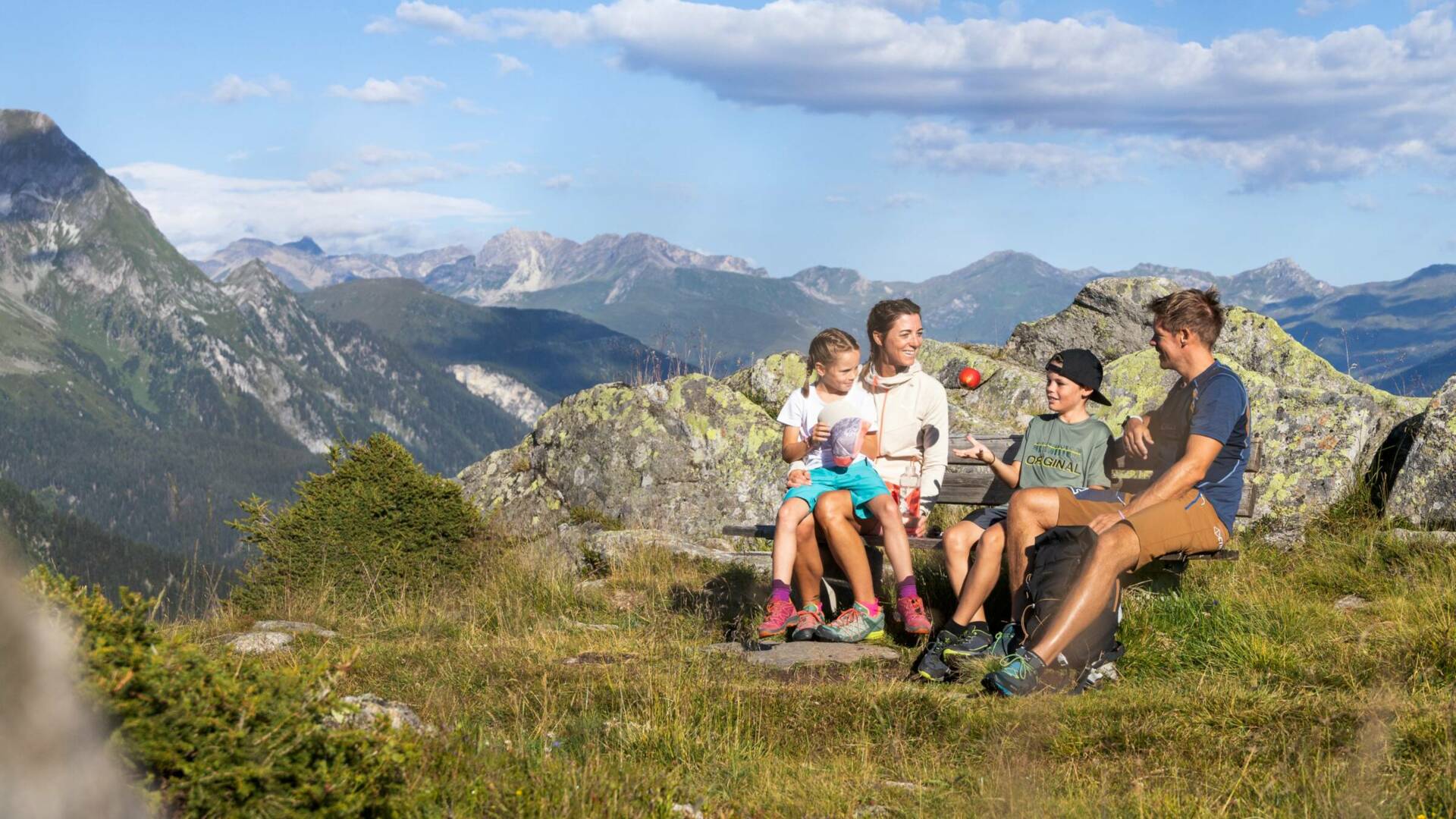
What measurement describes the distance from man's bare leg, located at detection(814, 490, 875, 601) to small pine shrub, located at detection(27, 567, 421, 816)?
13.5 ft

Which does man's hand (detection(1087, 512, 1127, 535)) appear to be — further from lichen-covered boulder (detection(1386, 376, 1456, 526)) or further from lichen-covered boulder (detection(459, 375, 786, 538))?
lichen-covered boulder (detection(459, 375, 786, 538))

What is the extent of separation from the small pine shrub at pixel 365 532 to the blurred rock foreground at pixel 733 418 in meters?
1.99

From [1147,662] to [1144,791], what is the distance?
2.10 metres

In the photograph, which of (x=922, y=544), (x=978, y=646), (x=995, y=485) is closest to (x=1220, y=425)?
(x=978, y=646)

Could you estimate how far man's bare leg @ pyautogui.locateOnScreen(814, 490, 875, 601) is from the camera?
6988mm

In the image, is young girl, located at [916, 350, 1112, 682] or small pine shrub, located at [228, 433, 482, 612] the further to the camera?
small pine shrub, located at [228, 433, 482, 612]

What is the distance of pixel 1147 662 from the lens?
5879mm

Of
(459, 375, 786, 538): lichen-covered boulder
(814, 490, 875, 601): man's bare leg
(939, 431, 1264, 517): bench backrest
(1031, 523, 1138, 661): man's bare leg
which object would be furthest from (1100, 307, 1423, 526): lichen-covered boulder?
(459, 375, 786, 538): lichen-covered boulder

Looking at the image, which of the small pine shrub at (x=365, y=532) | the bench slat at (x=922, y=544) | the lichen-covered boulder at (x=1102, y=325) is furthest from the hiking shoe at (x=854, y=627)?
the lichen-covered boulder at (x=1102, y=325)

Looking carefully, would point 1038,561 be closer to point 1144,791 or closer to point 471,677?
point 1144,791

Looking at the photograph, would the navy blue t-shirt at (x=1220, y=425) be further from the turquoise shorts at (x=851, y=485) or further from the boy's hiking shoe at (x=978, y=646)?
the turquoise shorts at (x=851, y=485)

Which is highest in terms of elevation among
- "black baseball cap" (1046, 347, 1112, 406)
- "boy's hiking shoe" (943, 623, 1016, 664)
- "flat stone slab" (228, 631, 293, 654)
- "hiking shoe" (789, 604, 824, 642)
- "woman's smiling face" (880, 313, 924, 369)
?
"woman's smiling face" (880, 313, 924, 369)

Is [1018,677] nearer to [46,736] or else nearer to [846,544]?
[846,544]

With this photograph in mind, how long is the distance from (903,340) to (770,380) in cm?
687
